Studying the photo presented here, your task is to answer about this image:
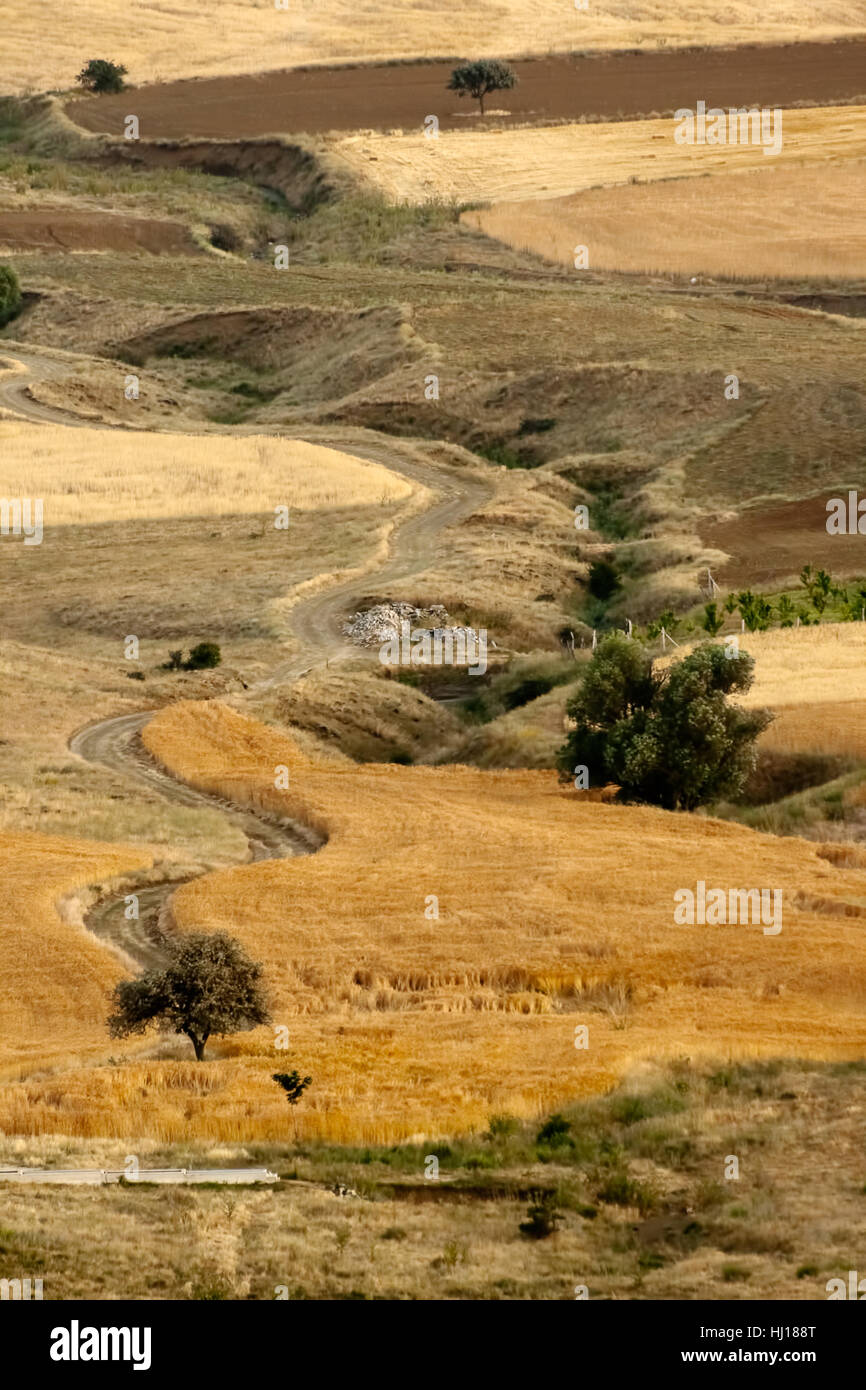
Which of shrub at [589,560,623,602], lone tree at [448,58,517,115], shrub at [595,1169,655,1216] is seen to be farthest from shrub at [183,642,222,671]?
lone tree at [448,58,517,115]

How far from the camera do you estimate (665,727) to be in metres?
49.1

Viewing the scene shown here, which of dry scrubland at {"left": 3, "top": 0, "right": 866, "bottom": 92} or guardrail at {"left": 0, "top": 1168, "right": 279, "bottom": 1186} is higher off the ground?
dry scrubland at {"left": 3, "top": 0, "right": 866, "bottom": 92}

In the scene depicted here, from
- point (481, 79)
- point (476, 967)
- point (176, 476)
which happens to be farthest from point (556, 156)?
point (476, 967)

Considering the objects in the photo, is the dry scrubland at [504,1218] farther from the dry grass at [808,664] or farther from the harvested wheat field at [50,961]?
the dry grass at [808,664]

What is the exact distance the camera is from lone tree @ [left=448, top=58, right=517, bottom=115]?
158 m

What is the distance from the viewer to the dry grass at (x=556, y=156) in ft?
452

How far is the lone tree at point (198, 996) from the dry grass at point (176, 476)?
52.7 metres

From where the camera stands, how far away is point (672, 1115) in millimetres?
26781

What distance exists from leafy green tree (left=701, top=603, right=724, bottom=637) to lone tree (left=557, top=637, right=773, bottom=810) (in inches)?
417

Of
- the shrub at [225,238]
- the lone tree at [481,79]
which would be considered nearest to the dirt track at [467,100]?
the lone tree at [481,79]

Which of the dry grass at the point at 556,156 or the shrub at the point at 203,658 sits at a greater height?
the dry grass at the point at 556,156

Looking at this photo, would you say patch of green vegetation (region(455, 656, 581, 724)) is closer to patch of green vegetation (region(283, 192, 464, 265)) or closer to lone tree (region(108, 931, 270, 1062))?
lone tree (region(108, 931, 270, 1062))

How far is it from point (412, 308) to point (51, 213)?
3451 cm

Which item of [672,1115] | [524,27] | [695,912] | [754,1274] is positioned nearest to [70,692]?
[695,912]
